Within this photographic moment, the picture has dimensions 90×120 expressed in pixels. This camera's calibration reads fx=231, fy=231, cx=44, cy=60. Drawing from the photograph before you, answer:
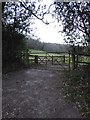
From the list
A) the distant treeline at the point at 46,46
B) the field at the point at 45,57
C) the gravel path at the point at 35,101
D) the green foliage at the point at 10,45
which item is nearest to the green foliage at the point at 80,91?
the gravel path at the point at 35,101

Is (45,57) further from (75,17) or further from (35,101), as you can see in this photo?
(35,101)

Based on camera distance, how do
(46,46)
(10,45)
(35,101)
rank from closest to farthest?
(35,101) → (10,45) → (46,46)

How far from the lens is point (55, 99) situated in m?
5.92

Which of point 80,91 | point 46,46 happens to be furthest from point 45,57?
point 80,91

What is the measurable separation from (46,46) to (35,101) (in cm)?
684

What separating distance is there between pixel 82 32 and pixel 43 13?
5.98 ft

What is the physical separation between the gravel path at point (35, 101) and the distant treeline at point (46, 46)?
3.46 meters

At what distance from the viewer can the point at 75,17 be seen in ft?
28.4

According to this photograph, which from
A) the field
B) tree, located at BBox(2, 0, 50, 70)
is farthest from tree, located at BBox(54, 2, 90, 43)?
the field

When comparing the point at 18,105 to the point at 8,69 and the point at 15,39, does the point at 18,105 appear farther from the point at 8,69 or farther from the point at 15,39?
the point at 15,39

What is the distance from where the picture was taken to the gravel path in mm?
4898

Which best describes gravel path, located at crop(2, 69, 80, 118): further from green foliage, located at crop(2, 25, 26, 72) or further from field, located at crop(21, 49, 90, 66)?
field, located at crop(21, 49, 90, 66)

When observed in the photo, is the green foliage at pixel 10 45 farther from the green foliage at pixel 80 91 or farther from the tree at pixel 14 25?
the green foliage at pixel 80 91

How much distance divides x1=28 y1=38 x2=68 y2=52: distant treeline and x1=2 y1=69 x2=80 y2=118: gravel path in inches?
136
